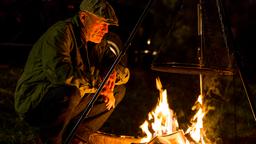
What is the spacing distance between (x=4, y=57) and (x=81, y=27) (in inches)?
196

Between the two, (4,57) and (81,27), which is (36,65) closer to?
(81,27)

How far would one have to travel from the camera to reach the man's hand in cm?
389

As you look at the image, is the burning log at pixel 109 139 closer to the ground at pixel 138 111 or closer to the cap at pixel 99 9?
the ground at pixel 138 111

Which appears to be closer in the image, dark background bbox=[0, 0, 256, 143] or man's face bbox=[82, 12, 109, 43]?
man's face bbox=[82, 12, 109, 43]

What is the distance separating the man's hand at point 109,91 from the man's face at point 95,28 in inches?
15.3

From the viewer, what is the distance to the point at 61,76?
3430 mm

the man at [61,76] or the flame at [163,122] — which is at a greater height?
the man at [61,76]

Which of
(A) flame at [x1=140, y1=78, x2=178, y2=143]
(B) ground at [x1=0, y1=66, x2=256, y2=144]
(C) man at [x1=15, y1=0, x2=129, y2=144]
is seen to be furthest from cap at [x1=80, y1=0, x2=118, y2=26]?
(B) ground at [x1=0, y1=66, x2=256, y2=144]

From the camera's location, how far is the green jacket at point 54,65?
3.46 meters

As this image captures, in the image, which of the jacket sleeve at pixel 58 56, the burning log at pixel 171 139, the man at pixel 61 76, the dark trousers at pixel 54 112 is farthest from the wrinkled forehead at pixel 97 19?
the burning log at pixel 171 139

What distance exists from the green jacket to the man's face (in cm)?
10

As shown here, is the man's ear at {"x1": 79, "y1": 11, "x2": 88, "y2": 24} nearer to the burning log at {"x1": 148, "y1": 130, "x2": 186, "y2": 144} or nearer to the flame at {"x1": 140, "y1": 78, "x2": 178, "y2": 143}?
the flame at {"x1": 140, "y1": 78, "x2": 178, "y2": 143}

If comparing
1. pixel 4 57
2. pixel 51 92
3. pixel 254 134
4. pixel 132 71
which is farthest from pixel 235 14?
pixel 51 92

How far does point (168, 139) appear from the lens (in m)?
3.86
